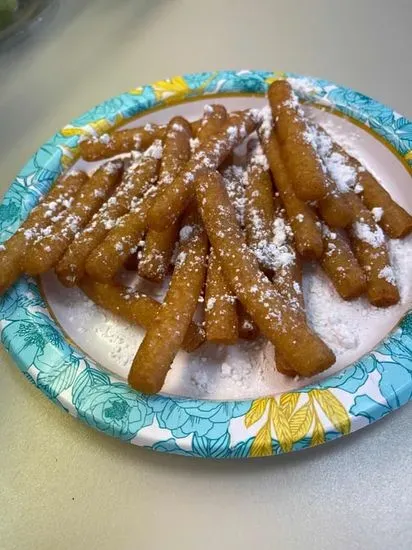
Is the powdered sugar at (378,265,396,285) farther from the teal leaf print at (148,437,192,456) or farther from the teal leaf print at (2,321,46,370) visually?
the teal leaf print at (2,321,46,370)

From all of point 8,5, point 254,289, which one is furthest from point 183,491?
point 8,5

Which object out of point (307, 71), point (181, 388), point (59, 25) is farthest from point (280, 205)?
point (59, 25)

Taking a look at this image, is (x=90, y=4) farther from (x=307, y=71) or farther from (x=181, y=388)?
(x=181, y=388)

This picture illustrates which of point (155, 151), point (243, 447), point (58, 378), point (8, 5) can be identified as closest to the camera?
point (243, 447)

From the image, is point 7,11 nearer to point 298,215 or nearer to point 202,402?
point 298,215

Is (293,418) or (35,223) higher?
(293,418)
